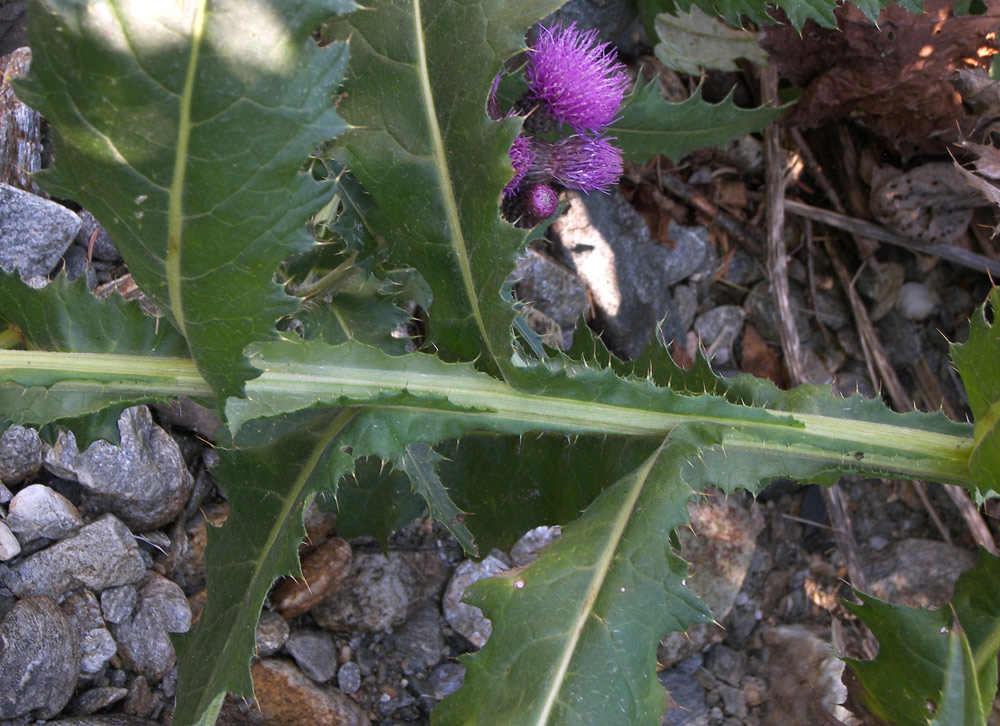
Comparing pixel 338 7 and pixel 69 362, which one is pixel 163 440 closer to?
pixel 69 362

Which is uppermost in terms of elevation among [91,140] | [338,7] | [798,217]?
[338,7]

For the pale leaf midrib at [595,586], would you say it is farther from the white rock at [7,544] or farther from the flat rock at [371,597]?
the white rock at [7,544]

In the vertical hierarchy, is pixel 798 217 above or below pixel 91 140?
below

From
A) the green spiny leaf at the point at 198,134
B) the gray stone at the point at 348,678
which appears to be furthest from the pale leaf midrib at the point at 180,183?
the gray stone at the point at 348,678

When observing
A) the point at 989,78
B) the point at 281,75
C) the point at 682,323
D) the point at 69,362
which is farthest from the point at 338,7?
the point at 989,78

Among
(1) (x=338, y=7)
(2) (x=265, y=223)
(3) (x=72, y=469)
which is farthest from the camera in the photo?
(3) (x=72, y=469)
